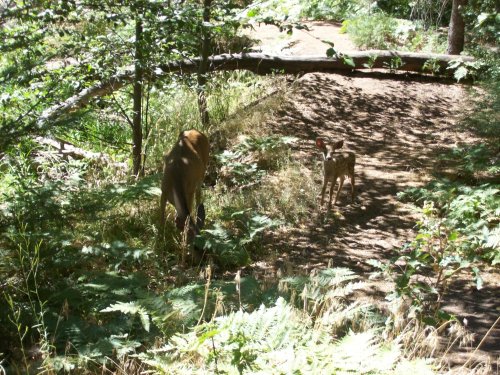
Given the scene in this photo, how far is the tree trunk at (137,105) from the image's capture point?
747 centimetres

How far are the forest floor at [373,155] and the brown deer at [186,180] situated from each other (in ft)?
3.37

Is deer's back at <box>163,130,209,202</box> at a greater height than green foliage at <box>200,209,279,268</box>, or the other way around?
deer's back at <box>163,130,209,202</box>

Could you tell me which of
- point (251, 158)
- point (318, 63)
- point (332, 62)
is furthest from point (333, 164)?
point (332, 62)

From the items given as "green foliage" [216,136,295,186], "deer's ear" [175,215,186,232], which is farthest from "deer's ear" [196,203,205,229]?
"green foliage" [216,136,295,186]

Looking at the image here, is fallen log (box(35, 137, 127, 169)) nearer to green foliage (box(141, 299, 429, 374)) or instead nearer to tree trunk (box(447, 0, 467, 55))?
green foliage (box(141, 299, 429, 374))

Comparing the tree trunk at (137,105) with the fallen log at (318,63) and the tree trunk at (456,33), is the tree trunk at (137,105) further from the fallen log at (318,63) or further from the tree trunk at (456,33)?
the tree trunk at (456,33)

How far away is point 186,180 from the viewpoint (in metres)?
7.74

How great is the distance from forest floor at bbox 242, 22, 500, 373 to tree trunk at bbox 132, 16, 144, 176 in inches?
90.9

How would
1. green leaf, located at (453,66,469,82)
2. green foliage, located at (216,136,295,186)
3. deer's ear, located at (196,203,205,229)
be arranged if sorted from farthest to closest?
green leaf, located at (453,66,469,82)
green foliage, located at (216,136,295,186)
deer's ear, located at (196,203,205,229)

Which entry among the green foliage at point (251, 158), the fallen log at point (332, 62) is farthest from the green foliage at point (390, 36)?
the green foliage at point (251, 158)

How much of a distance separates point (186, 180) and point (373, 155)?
171 inches

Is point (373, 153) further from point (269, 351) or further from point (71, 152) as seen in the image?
point (269, 351)

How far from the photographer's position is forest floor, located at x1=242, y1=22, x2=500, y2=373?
622 cm

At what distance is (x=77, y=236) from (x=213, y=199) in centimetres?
249
